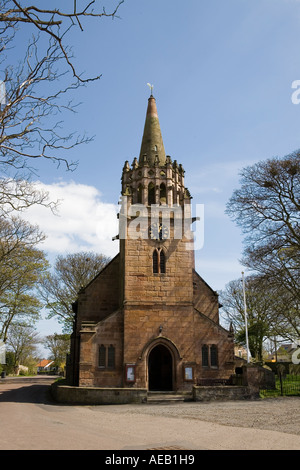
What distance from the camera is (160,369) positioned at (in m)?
27.1

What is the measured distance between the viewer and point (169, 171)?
29.1 metres

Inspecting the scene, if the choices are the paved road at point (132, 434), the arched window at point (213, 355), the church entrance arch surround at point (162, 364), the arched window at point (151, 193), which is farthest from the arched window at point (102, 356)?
the arched window at point (151, 193)

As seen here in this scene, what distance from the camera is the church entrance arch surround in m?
24.5

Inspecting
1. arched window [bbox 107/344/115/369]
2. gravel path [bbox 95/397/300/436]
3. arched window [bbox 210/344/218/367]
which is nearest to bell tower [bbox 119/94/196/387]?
arched window [bbox 107/344/115/369]

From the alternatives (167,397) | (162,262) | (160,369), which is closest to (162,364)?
(160,369)

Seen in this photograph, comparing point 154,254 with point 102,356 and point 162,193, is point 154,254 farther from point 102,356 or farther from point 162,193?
point 102,356

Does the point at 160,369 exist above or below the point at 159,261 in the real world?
below

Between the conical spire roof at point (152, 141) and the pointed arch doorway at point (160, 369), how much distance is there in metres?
13.7

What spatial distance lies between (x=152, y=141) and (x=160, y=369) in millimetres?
17211

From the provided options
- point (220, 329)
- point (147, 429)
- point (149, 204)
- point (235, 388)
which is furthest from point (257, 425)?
point (149, 204)


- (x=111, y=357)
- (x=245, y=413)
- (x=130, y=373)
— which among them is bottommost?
(x=245, y=413)

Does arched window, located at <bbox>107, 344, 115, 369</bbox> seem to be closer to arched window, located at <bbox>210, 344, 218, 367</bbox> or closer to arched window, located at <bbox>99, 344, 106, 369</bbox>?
arched window, located at <bbox>99, 344, 106, 369</bbox>

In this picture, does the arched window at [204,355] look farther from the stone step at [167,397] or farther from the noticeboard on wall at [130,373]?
the noticeboard on wall at [130,373]
